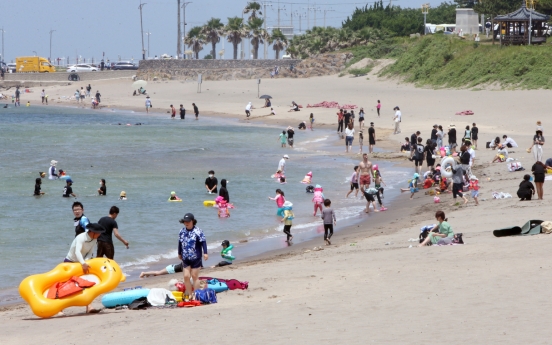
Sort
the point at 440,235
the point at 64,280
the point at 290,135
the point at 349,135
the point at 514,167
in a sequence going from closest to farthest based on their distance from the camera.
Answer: the point at 64,280 → the point at 440,235 → the point at 514,167 → the point at 349,135 → the point at 290,135

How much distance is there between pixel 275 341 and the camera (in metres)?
8.08

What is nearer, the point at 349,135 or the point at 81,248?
the point at 81,248

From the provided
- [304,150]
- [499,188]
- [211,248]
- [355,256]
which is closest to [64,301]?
[355,256]

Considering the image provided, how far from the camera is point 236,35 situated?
99125mm

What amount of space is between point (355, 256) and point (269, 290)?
9.76 feet

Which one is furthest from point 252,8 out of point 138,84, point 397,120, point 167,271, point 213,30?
point 167,271

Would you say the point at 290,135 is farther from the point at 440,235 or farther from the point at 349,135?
the point at 440,235

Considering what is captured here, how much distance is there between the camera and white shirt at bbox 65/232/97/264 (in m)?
10.3

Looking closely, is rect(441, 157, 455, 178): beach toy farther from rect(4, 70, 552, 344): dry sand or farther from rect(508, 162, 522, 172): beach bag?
rect(508, 162, 522, 172): beach bag

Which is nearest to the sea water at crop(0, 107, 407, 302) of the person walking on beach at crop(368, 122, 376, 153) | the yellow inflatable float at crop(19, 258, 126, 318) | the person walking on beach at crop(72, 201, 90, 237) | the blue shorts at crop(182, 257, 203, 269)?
the person walking on beach at crop(368, 122, 376, 153)

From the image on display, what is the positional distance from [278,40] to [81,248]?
91312 mm

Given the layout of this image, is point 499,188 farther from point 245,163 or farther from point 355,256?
point 245,163

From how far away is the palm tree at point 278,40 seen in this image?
325ft

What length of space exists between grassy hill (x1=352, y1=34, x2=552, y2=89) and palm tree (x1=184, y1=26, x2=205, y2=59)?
116 feet
